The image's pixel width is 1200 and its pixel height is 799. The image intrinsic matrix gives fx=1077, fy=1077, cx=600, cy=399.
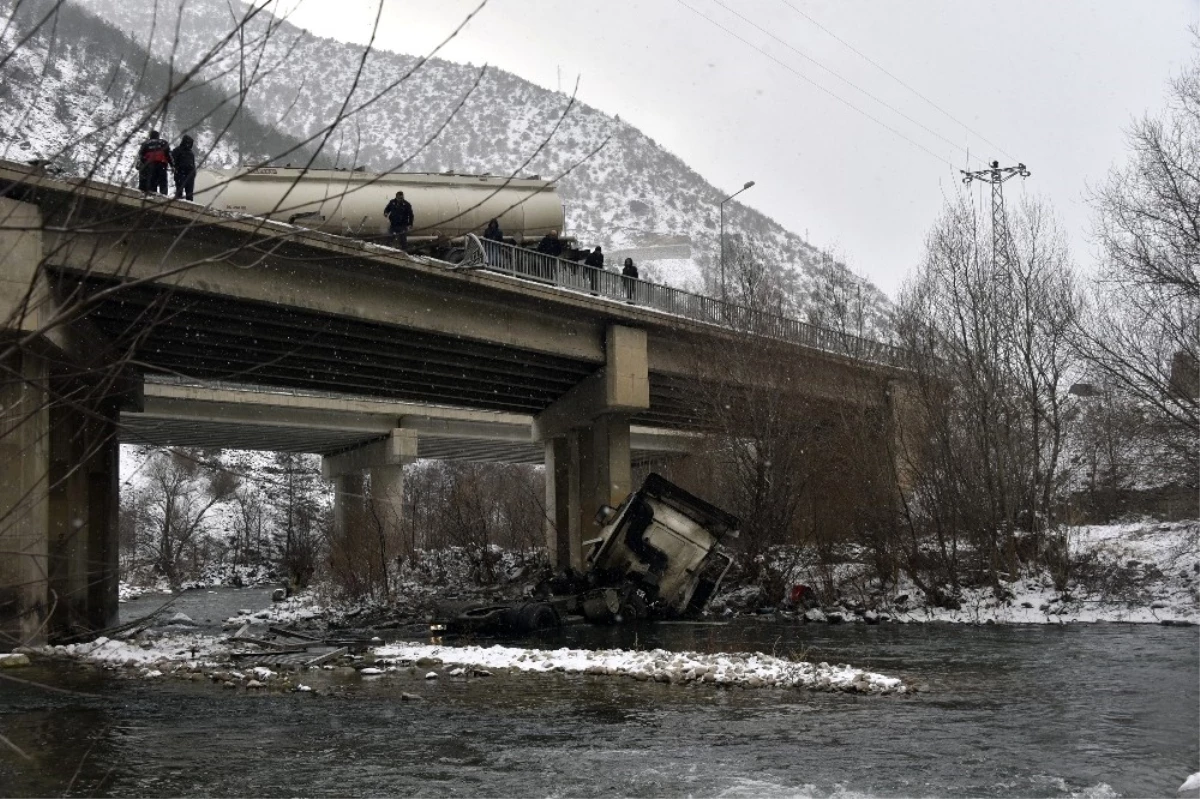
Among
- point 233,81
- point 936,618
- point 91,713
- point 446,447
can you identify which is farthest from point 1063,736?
point 446,447

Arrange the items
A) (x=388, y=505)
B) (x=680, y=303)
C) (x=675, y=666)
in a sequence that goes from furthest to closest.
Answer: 1. (x=388, y=505)
2. (x=680, y=303)
3. (x=675, y=666)

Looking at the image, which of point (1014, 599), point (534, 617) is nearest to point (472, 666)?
point (534, 617)

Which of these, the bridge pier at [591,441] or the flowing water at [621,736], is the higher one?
the bridge pier at [591,441]

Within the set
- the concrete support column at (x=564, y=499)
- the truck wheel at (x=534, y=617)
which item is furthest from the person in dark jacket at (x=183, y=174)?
the concrete support column at (x=564, y=499)

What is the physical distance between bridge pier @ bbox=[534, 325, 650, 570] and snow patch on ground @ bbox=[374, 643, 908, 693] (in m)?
15.9

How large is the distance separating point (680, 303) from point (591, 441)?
643 cm

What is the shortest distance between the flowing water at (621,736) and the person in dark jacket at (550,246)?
698 inches

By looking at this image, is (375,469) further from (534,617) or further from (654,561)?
(534,617)

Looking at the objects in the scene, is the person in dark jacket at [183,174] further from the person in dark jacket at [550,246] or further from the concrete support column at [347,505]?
the concrete support column at [347,505]

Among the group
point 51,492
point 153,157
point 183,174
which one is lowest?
point 51,492

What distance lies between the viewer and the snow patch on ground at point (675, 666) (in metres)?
15.5

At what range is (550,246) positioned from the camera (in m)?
33.5

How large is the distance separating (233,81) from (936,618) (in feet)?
83.6

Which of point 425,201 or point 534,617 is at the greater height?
point 425,201
